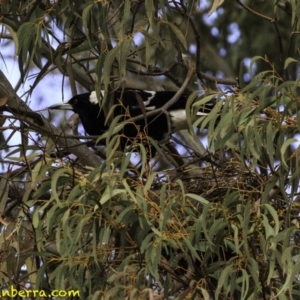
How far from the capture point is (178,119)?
175 inches

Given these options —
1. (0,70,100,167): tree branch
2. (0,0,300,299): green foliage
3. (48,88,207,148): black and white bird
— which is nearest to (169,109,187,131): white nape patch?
(48,88,207,148): black and white bird

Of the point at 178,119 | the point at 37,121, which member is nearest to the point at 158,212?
the point at 37,121

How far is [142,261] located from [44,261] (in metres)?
0.34

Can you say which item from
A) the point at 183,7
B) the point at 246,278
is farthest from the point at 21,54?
the point at 246,278

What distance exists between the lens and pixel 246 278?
2.54 m

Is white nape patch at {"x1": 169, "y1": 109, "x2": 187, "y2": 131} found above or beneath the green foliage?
above

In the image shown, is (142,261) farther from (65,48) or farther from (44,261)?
(65,48)

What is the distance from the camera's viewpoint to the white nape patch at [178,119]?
14.5 ft

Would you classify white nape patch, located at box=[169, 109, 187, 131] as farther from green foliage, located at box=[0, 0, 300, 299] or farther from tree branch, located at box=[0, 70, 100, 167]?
green foliage, located at box=[0, 0, 300, 299]

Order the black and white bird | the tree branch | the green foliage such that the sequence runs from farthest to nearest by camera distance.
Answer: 1. the black and white bird
2. the tree branch
3. the green foliage

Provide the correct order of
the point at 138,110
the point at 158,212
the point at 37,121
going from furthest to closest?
the point at 138,110, the point at 37,121, the point at 158,212

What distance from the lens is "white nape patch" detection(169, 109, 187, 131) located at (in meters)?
4.41

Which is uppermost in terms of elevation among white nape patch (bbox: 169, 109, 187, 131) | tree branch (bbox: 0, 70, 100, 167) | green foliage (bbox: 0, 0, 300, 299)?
white nape patch (bbox: 169, 109, 187, 131)

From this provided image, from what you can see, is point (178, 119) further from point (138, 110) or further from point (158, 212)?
point (158, 212)
